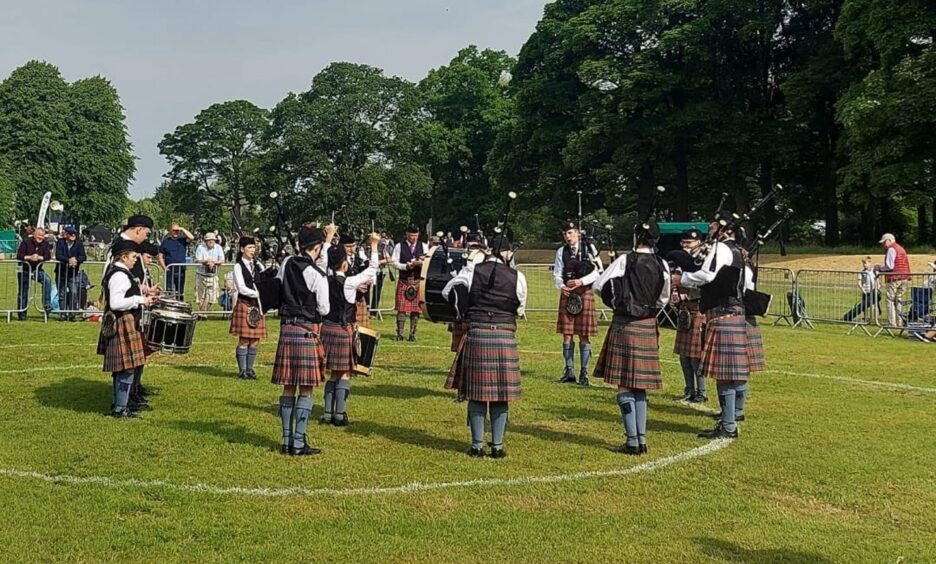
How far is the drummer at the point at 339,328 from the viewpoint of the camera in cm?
724

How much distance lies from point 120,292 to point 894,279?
1370cm

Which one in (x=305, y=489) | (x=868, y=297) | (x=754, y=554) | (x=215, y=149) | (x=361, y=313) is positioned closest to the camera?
(x=754, y=554)

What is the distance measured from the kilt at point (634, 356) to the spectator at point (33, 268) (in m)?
12.3

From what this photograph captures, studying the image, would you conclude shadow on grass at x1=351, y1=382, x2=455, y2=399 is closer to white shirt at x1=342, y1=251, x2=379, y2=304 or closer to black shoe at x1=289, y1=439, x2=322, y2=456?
white shirt at x1=342, y1=251, x2=379, y2=304

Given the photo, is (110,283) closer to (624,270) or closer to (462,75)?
(624,270)

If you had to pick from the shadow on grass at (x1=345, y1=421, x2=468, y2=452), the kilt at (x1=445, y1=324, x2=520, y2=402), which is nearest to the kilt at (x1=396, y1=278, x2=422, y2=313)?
the shadow on grass at (x1=345, y1=421, x2=468, y2=452)

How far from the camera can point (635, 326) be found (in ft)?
22.6

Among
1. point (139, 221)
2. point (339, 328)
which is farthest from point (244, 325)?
point (339, 328)

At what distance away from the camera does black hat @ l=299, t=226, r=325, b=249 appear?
6691 mm

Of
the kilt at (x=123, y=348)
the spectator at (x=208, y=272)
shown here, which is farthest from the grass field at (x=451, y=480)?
the spectator at (x=208, y=272)

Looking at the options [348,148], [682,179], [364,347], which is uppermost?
[348,148]

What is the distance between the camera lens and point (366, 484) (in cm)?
596

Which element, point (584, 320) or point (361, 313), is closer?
point (584, 320)

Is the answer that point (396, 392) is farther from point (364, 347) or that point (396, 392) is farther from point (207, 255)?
point (207, 255)
